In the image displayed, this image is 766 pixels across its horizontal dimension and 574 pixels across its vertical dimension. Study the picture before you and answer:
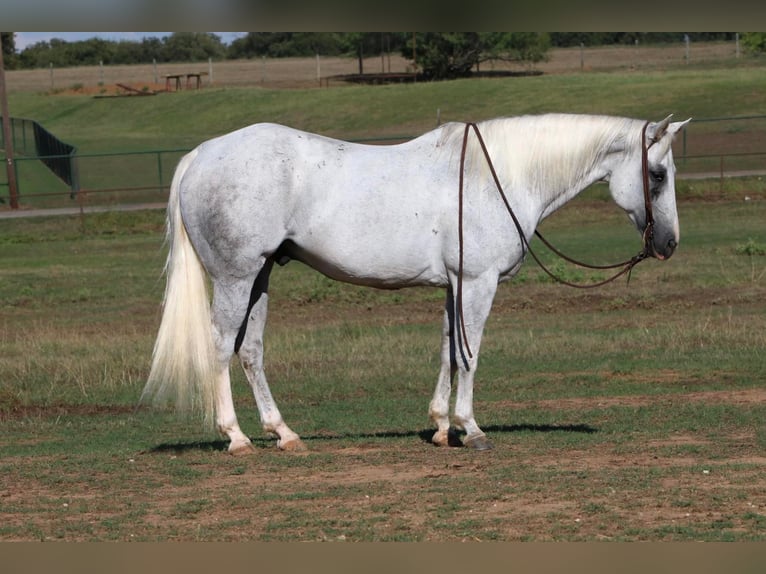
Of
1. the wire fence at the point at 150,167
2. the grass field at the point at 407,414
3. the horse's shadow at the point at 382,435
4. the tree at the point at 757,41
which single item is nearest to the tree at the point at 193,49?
the wire fence at the point at 150,167

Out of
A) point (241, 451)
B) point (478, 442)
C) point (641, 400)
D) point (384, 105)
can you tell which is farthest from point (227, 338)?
point (384, 105)

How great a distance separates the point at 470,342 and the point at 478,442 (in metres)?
0.78

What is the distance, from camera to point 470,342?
8.80 meters

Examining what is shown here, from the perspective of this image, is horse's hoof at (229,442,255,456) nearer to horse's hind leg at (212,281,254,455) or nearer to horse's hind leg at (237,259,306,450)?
horse's hind leg at (212,281,254,455)

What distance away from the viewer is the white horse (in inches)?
336

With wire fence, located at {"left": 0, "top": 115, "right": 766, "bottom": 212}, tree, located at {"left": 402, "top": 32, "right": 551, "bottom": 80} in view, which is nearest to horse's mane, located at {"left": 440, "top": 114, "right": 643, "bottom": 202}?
wire fence, located at {"left": 0, "top": 115, "right": 766, "bottom": 212}

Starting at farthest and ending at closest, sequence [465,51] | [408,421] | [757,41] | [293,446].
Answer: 1. [465,51]
2. [757,41]
3. [408,421]
4. [293,446]

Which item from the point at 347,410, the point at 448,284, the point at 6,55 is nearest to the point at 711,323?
the point at 347,410

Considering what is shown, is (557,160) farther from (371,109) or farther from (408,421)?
(371,109)

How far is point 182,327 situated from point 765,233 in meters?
20.5

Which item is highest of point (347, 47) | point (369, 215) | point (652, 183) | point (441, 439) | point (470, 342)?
point (347, 47)

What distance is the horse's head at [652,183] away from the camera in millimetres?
8695

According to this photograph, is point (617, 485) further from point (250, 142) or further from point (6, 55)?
point (6, 55)

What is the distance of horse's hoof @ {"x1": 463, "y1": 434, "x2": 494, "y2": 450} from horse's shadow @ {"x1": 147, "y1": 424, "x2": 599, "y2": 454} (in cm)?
30
